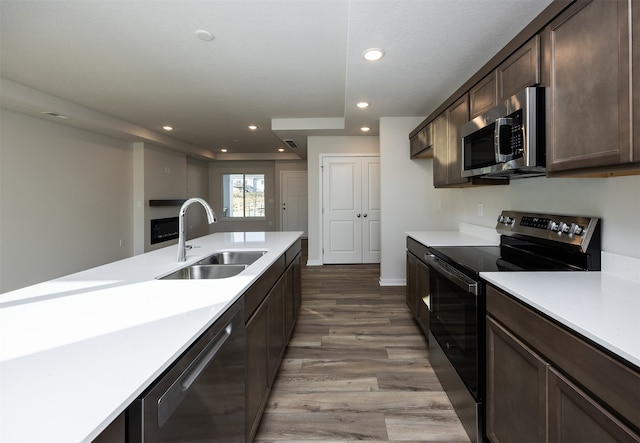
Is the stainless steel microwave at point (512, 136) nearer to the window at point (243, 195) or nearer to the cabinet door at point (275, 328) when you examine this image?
the cabinet door at point (275, 328)

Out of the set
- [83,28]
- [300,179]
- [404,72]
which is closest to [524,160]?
[404,72]

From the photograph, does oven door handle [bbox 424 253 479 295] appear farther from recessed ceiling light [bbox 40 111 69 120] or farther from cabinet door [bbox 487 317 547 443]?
Result: recessed ceiling light [bbox 40 111 69 120]

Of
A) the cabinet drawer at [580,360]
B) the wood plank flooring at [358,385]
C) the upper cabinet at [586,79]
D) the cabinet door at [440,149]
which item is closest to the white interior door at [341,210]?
the wood plank flooring at [358,385]

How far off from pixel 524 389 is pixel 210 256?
5.91ft

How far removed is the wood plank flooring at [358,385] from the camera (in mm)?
1578

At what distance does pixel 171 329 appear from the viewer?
2.68 ft

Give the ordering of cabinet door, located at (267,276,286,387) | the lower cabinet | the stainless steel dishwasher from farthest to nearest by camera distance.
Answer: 1. cabinet door, located at (267,276,286,387)
2. the lower cabinet
3. the stainless steel dishwasher

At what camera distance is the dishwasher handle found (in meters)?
0.68

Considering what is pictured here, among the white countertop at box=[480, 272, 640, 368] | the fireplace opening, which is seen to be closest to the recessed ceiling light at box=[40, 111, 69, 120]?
the fireplace opening

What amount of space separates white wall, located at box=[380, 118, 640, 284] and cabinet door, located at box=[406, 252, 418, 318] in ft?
2.36

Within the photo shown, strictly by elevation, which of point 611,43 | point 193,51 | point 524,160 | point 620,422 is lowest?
point 620,422

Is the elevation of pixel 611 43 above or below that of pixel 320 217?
above

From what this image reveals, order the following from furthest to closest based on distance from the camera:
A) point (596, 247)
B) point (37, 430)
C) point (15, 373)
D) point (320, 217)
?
1. point (320, 217)
2. point (596, 247)
3. point (15, 373)
4. point (37, 430)

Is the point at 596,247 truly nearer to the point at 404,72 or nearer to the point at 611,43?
the point at 611,43
